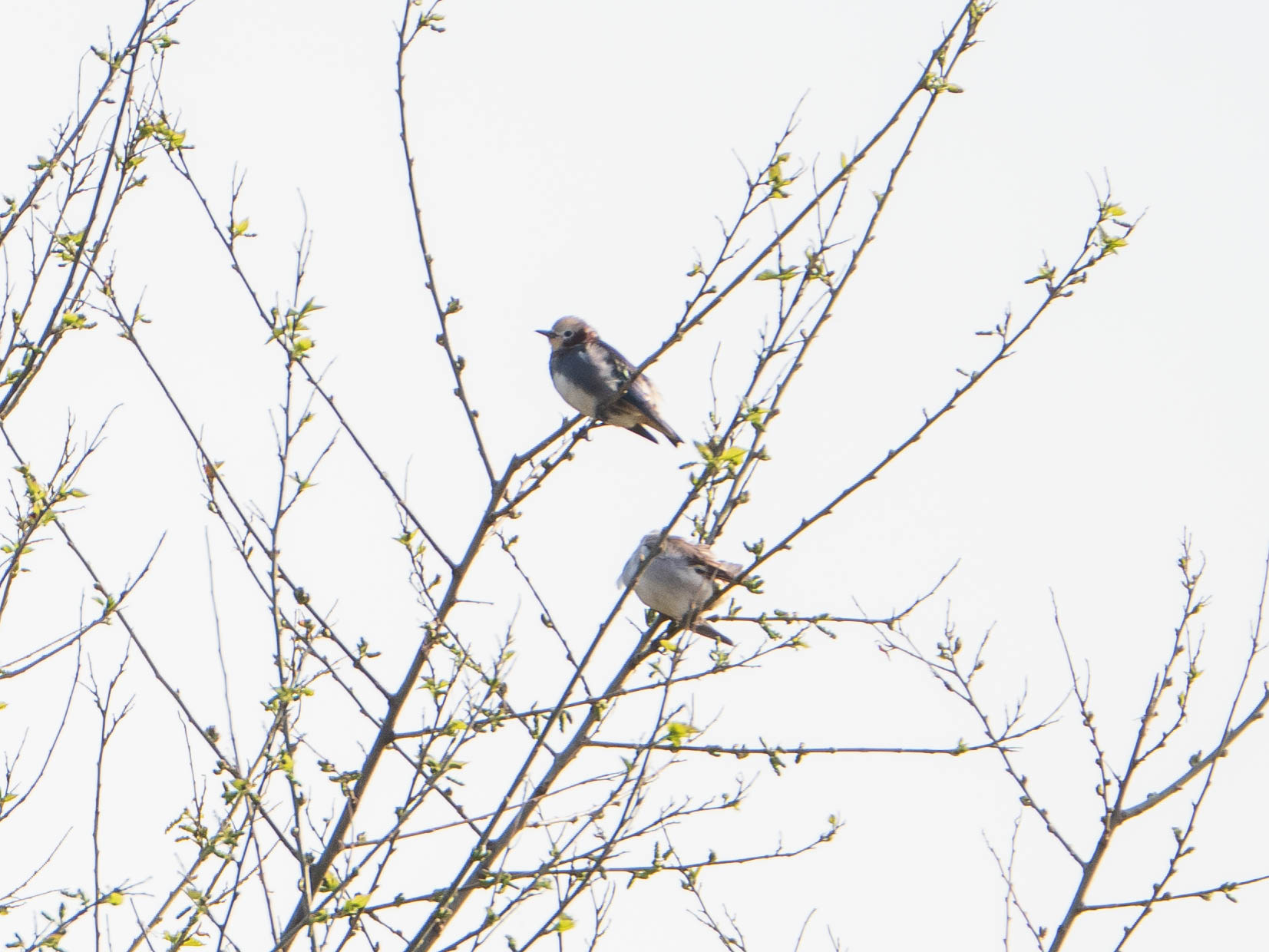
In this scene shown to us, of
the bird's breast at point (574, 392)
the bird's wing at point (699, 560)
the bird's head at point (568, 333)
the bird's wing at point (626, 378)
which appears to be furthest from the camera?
the bird's head at point (568, 333)

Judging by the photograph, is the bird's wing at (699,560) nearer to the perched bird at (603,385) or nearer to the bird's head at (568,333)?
the perched bird at (603,385)

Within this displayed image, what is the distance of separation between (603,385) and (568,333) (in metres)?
1.05

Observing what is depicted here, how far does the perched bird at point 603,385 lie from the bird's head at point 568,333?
90 millimetres

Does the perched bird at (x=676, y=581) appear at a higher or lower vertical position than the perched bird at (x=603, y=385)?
lower

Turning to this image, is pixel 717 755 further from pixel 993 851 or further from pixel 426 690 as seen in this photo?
pixel 993 851

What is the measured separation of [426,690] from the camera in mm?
5000

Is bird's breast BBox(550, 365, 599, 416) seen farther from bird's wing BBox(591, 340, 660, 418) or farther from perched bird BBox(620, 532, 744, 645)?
perched bird BBox(620, 532, 744, 645)

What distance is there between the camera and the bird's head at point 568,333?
948 cm

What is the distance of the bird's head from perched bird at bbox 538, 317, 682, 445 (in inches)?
3.5

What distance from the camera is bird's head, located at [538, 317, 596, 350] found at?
9.48 meters

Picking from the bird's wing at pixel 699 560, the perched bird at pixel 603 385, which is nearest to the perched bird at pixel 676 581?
the bird's wing at pixel 699 560

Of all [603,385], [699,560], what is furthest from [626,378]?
[699,560]

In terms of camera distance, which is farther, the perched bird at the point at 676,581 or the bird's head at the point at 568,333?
the bird's head at the point at 568,333

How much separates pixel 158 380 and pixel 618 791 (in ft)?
7.16
